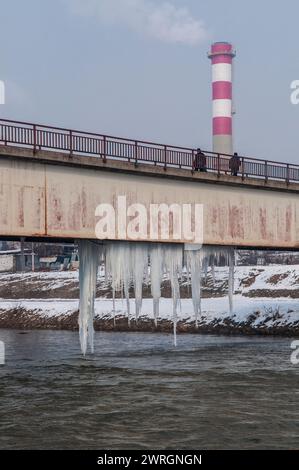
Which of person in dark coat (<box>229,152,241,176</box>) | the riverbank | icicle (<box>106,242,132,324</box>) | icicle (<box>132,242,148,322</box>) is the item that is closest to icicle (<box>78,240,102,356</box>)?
icicle (<box>106,242,132,324</box>)

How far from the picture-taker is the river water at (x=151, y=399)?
19.9m

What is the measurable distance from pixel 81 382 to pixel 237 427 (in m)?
9.80

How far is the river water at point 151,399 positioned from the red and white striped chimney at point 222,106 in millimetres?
47414

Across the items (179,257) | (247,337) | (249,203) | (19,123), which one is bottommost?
(247,337)

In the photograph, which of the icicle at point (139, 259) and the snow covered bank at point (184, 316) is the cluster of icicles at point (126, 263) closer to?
the icicle at point (139, 259)

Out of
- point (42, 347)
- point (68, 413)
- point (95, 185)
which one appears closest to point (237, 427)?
point (68, 413)

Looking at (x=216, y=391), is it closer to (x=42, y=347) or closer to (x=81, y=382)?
(x=81, y=382)

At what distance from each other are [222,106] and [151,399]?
66.4 m

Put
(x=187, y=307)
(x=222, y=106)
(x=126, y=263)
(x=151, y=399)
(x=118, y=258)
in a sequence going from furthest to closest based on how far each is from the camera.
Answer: (x=222, y=106) < (x=187, y=307) < (x=126, y=263) < (x=118, y=258) < (x=151, y=399)

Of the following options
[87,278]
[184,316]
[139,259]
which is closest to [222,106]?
[184,316]

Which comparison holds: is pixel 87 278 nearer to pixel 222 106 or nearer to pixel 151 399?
pixel 151 399

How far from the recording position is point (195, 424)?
70.8ft

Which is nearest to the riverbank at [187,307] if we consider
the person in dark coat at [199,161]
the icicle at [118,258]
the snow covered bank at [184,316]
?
the snow covered bank at [184,316]

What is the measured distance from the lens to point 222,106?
3484 inches
